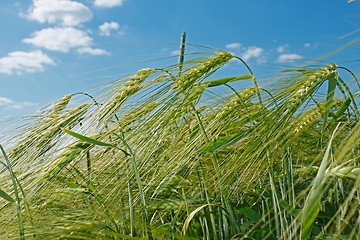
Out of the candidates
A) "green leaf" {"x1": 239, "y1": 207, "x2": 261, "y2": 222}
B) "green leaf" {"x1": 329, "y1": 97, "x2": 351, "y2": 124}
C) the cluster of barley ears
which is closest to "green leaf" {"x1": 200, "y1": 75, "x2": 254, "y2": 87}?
the cluster of barley ears

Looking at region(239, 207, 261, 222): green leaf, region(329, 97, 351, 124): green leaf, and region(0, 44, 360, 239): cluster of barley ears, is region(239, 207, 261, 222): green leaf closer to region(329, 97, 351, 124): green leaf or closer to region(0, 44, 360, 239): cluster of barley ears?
region(0, 44, 360, 239): cluster of barley ears

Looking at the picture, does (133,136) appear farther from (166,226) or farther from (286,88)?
(286,88)

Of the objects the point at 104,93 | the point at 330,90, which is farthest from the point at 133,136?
the point at 330,90

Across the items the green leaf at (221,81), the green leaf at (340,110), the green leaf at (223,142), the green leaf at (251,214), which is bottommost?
the green leaf at (251,214)

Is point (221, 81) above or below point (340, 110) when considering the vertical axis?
above

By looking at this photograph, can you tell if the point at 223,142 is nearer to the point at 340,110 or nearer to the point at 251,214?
the point at 251,214

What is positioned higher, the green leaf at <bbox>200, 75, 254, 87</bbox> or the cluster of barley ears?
the green leaf at <bbox>200, 75, 254, 87</bbox>

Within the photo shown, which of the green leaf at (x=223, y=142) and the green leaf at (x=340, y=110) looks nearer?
the green leaf at (x=223, y=142)

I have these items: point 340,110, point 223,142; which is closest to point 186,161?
point 223,142

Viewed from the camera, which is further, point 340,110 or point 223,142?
point 340,110

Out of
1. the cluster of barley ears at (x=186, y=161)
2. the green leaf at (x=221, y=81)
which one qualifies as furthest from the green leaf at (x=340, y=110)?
the green leaf at (x=221, y=81)

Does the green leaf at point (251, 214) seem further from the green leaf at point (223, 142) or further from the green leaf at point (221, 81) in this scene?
the green leaf at point (221, 81)

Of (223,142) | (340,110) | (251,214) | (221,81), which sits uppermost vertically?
(221,81)

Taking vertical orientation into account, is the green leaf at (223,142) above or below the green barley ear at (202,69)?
below
